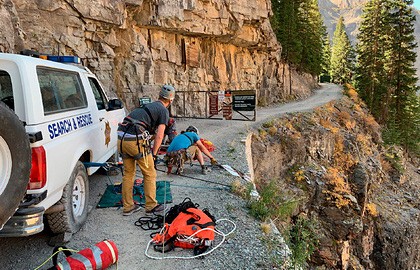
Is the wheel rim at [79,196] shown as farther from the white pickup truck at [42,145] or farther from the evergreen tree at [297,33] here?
the evergreen tree at [297,33]

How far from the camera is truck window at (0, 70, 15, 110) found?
3812 millimetres

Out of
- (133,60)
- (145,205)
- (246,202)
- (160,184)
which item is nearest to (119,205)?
(145,205)

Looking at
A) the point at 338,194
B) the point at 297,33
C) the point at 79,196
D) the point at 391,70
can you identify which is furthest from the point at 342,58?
the point at 79,196

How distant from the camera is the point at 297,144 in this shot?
15.2m

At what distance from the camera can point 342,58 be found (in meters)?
62.5

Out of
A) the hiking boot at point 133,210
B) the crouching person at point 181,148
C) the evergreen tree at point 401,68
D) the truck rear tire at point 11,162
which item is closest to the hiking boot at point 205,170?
the crouching person at point 181,148

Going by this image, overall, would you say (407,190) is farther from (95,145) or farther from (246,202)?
(95,145)

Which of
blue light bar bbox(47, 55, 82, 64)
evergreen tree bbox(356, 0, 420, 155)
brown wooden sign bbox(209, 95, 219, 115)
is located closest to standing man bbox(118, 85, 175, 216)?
blue light bar bbox(47, 55, 82, 64)

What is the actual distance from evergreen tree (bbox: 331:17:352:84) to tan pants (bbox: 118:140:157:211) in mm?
61627

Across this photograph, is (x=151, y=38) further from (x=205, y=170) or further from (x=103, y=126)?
(x=103, y=126)

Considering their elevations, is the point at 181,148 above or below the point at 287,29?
below

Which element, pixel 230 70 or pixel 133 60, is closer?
pixel 133 60

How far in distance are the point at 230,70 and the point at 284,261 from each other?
2309cm

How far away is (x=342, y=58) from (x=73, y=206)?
217 feet
